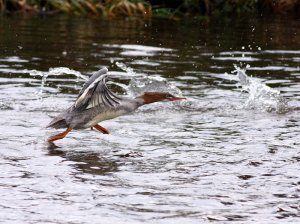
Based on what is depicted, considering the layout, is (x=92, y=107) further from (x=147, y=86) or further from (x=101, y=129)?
(x=147, y=86)

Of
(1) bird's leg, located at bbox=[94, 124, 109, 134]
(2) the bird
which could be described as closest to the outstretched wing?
(2) the bird

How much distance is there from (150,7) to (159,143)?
16.5 m

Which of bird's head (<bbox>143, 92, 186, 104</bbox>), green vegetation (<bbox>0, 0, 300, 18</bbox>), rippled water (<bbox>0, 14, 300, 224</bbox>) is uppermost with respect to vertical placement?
green vegetation (<bbox>0, 0, 300, 18</bbox>)

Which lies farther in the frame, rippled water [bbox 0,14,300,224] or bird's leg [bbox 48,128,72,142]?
bird's leg [bbox 48,128,72,142]

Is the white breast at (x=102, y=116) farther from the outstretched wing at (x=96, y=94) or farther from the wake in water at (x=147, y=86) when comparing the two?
the wake in water at (x=147, y=86)

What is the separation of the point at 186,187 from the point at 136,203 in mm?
611

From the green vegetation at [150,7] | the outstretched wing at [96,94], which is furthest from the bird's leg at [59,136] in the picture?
the green vegetation at [150,7]

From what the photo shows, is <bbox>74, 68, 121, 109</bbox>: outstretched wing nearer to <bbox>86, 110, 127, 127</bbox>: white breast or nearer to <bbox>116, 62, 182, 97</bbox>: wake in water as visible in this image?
<bbox>86, 110, 127, 127</bbox>: white breast

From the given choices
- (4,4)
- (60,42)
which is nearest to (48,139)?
(60,42)

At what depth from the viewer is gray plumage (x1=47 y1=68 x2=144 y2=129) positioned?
7.95 meters

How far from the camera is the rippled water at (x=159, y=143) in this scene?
5.95m

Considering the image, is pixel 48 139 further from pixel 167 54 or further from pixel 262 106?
pixel 167 54

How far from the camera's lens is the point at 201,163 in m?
7.37

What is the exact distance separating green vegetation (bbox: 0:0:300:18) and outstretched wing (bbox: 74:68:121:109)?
51.9ft
